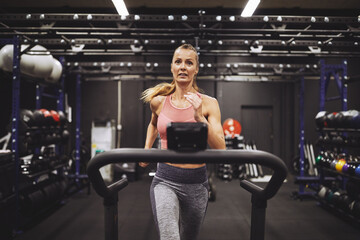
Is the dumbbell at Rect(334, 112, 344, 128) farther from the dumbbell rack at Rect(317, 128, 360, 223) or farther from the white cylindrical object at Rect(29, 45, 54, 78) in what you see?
Result: the white cylindrical object at Rect(29, 45, 54, 78)

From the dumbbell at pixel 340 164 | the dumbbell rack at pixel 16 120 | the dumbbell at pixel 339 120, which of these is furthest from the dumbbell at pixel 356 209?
the dumbbell rack at pixel 16 120

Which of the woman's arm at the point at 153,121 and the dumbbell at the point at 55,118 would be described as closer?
the woman's arm at the point at 153,121

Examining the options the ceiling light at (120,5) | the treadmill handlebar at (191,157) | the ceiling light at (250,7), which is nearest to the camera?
the treadmill handlebar at (191,157)

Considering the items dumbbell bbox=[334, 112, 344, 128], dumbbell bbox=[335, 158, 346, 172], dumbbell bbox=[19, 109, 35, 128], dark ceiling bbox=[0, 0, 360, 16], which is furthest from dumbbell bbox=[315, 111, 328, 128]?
dumbbell bbox=[19, 109, 35, 128]

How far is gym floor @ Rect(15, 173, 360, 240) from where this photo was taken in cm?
343

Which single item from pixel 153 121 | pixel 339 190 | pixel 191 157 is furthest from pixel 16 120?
pixel 339 190

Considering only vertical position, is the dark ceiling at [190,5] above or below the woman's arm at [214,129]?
above

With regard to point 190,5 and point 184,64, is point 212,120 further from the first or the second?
point 190,5

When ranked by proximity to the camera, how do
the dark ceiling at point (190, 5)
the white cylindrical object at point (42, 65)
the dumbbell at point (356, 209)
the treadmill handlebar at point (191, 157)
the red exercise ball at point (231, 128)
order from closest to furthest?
1. the treadmill handlebar at point (191, 157)
2. the dumbbell at point (356, 209)
3. the white cylindrical object at point (42, 65)
4. the dark ceiling at point (190, 5)
5. the red exercise ball at point (231, 128)

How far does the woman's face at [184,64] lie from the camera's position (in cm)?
136

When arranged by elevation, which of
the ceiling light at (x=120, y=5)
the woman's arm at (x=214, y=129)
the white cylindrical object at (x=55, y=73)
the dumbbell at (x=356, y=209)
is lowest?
the dumbbell at (x=356, y=209)

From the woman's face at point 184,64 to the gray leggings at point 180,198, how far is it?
0.49 meters

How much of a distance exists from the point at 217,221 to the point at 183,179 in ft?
9.80

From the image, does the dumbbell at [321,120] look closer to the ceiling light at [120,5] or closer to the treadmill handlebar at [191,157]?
the ceiling light at [120,5]
